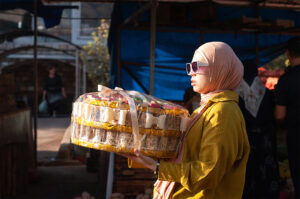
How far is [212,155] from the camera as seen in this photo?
1.78m

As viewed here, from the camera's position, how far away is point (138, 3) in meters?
5.36

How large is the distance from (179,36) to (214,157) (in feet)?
13.6

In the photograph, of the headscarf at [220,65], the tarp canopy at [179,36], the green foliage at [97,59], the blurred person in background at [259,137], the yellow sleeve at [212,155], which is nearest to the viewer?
the yellow sleeve at [212,155]

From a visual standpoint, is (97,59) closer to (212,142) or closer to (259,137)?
(259,137)

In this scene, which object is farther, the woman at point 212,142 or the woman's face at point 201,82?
the woman's face at point 201,82

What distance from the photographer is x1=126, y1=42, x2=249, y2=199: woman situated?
1.79 m

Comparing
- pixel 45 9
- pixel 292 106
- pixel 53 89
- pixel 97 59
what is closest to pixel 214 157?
pixel 292 106

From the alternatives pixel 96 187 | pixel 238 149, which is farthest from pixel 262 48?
pixel 238 149

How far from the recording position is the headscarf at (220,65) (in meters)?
1.88

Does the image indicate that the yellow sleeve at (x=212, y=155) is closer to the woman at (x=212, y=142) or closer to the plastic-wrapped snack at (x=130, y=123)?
the woman at (x=212, y=142)

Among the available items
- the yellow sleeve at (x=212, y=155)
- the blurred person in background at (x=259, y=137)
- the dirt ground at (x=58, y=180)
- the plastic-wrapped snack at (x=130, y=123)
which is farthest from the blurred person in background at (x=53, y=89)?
the yellow sleeve at (x=212, y=155)

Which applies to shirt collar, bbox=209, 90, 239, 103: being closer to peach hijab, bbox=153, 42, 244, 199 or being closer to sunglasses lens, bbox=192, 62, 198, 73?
peach hijab, bbox=153, 42, 244, 199

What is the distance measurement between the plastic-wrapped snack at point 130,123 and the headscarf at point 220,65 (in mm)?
243

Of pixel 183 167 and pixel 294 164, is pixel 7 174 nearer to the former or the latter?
pixel 294 164
